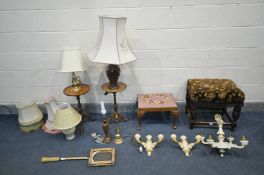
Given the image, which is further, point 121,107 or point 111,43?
point 121,107

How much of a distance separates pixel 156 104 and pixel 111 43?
0.80 metres

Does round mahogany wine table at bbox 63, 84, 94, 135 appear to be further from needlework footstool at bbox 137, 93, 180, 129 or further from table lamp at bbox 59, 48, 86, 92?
needlework footstool at bbox 137, 93, 180, 129

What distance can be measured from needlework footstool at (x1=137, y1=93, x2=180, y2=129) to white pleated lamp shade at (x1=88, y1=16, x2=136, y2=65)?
561mm

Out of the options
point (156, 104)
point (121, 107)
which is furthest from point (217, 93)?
point (121, 107)

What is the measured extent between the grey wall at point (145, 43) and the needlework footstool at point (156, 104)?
0.48 ft

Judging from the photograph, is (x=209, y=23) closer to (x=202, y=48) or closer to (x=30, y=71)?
(x=202, y=48)

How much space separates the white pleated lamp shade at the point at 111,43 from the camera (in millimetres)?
1947

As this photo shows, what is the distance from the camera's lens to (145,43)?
7.79ft

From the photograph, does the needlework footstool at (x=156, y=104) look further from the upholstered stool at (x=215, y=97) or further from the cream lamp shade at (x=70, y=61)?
the cream lamp shade at (x=70, y=61)

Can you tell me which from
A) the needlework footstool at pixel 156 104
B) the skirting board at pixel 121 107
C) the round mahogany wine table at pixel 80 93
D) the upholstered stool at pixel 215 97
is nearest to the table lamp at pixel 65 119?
the round mahogany wine table at pixel 80 93

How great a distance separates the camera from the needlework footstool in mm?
2258

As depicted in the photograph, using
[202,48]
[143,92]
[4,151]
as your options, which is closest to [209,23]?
[202,48]

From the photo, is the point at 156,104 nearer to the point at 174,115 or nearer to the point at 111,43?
the point at 174,115

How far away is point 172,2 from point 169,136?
1.36 metres
